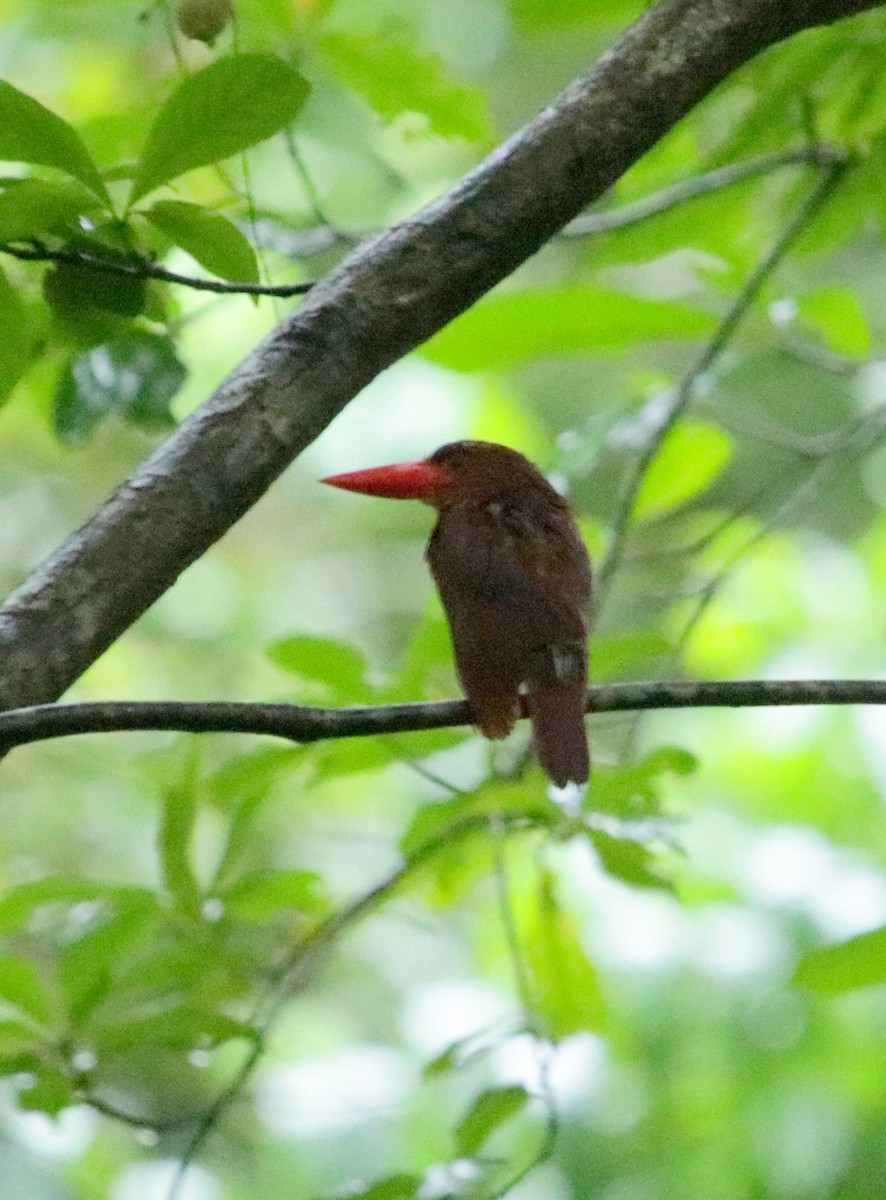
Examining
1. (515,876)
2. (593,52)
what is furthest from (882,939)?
(593,52)

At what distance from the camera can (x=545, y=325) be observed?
1.83 metres

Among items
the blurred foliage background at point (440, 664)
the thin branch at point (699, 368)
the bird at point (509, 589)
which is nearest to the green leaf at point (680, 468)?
the blurred foliage background at point (440, 664)

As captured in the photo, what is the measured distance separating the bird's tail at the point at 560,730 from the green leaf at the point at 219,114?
564 millimetres

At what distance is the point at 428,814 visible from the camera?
5.42ft

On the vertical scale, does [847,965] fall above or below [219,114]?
below

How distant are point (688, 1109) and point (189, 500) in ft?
6.52

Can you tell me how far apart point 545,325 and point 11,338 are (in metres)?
0.85

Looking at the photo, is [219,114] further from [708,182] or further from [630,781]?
[708,182]

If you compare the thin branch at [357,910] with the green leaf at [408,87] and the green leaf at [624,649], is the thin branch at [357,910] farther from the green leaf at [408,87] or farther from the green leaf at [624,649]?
the green leaf at [408,87]

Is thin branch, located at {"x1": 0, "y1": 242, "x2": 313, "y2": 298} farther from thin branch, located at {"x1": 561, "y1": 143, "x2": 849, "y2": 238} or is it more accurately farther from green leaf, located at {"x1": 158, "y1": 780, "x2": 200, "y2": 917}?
thin branch, located at {"x1": 561, "y1": 143, "x2": 849, "y2": 238}

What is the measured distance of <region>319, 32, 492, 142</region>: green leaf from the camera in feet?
5.38

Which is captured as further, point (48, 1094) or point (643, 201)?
point (643, 201)

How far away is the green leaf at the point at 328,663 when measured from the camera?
1.56 meters

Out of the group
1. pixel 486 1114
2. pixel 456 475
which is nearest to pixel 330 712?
pixel 486 1114
